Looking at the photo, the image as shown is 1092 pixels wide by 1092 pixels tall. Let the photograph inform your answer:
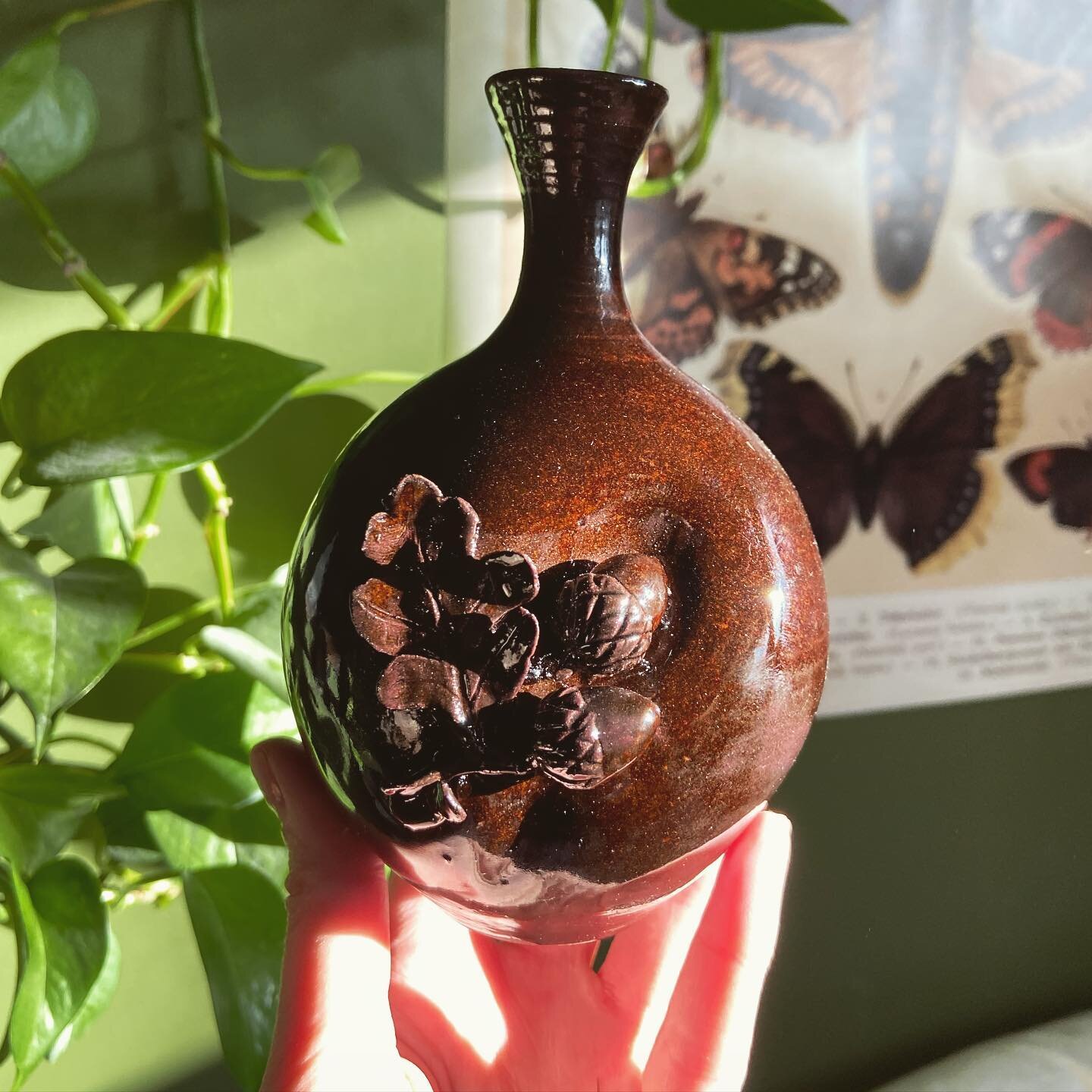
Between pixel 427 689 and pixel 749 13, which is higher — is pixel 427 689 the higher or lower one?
the lower one

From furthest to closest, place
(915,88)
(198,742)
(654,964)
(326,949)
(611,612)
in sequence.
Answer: (915,88) → (654,964) → (198,742) → (326,949) → (611,612)

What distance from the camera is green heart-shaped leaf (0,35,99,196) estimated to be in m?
0.49

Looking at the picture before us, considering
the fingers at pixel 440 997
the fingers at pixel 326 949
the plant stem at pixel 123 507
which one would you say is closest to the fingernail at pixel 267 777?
the fingers at pixel 326 949

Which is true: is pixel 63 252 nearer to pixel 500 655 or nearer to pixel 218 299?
pixel 218 299

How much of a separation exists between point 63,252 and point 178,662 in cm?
25

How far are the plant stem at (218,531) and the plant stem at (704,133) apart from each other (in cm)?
33

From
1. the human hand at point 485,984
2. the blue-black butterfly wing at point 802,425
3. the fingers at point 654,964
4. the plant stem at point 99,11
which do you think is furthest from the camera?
the blue-black butterfly wing at point 802,425

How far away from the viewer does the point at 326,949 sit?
1.34 ft

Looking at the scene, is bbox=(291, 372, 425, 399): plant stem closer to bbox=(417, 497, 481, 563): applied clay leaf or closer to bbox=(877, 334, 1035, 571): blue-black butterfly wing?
bbox=(417, 497, 481, 563): applied clay leaf

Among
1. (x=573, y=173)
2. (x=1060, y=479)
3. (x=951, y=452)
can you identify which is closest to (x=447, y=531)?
(x=573, y=173)

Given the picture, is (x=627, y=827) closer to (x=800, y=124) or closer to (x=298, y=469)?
(x=298, y=469)

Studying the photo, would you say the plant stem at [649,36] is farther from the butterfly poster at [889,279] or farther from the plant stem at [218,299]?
the plant stem at [218,299]

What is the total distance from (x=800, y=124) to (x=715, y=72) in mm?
104

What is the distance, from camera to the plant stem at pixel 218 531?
0.59 metres
